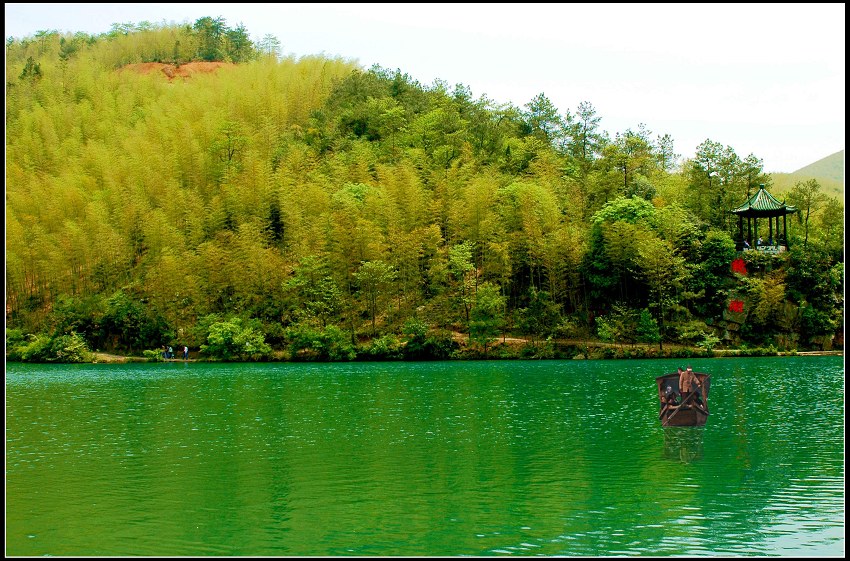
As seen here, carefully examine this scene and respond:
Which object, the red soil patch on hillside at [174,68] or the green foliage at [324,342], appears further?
the red soil patch on hillside at [174,68]

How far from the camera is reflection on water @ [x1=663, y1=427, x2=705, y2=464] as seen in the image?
14.3 metres

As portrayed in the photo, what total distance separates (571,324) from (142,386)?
791 inches

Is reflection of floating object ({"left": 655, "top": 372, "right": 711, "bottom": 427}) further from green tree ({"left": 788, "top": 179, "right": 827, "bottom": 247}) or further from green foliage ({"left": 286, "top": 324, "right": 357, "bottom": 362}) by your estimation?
green tree ({"left": 788, "top": 179, "right": 827, "bottom": 247})

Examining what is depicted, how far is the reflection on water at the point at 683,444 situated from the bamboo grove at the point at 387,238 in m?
21.6

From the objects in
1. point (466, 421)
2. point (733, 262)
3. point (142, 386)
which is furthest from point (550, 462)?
point (733, 262)

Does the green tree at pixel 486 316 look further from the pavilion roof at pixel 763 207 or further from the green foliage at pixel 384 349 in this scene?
the pavilion roof at pixel 763 207

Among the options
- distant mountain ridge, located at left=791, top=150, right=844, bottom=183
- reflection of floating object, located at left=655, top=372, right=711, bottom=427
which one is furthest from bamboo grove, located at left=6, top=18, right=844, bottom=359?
distant mountain ridge, located at left=791, top=150, right=844, bottom=183

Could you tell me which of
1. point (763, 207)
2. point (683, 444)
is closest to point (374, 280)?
point (763, 207)

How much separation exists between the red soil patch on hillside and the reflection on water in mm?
59122

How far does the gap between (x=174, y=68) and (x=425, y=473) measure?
63.4 metres

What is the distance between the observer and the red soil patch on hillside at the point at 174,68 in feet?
223

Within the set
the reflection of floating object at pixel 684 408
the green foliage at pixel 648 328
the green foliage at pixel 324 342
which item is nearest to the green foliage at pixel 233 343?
the green foliage at pixel 324 342

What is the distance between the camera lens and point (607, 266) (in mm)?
40156

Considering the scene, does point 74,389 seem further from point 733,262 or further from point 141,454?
point 733,262
